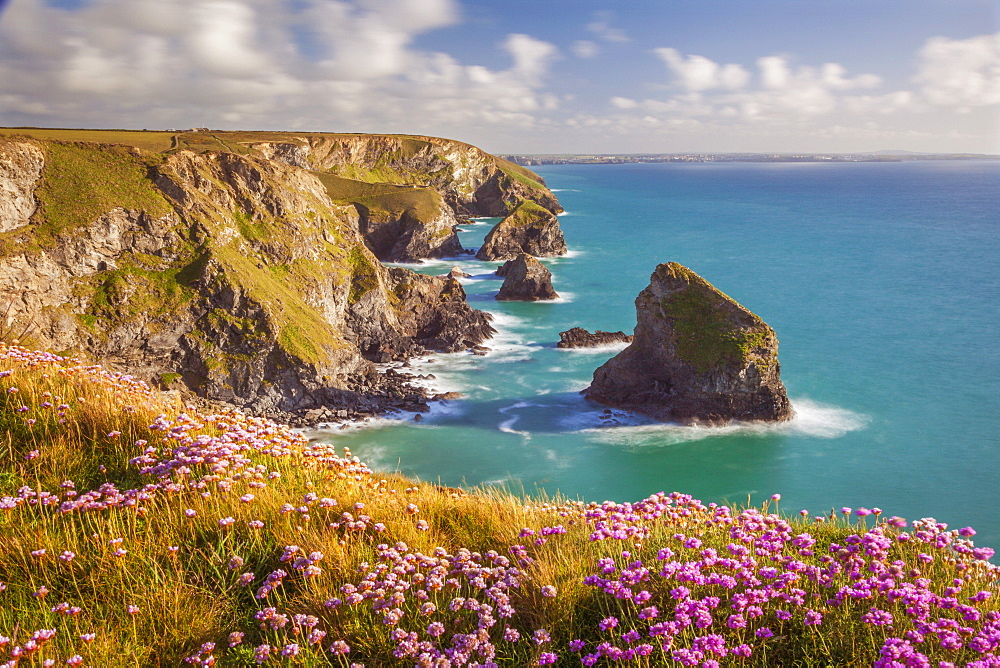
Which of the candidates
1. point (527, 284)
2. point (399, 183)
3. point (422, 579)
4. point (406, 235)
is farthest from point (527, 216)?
point (422, 579)

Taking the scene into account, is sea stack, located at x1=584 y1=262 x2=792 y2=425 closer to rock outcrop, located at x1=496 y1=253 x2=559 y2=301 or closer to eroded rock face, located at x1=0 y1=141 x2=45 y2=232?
rock outcrop, located at x1=496 y1=253 x2=559 y2=301

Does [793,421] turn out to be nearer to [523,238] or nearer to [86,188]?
[86,188]

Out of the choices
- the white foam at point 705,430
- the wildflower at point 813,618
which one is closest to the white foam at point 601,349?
the white foam at point 705,430

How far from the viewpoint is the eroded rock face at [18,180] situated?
138ft

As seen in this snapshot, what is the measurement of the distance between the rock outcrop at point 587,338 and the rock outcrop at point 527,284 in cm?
1897

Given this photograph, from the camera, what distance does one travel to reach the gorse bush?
196 inches

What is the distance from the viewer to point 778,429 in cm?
4419

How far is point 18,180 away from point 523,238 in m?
89.3

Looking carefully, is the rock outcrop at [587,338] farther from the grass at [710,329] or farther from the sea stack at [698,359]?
the grass at [710,329]

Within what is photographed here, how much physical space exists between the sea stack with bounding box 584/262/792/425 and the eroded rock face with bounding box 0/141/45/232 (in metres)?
43.2

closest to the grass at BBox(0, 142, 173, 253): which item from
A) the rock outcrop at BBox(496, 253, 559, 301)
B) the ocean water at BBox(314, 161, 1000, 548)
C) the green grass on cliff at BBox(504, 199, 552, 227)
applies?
the ocean water at BBox(314, 161, 1000, 548)

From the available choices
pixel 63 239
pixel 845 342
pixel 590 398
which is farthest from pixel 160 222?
pixel 845 342

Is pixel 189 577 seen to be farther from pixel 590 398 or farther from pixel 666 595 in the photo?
pixel 590 398

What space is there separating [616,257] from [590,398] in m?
78.0
